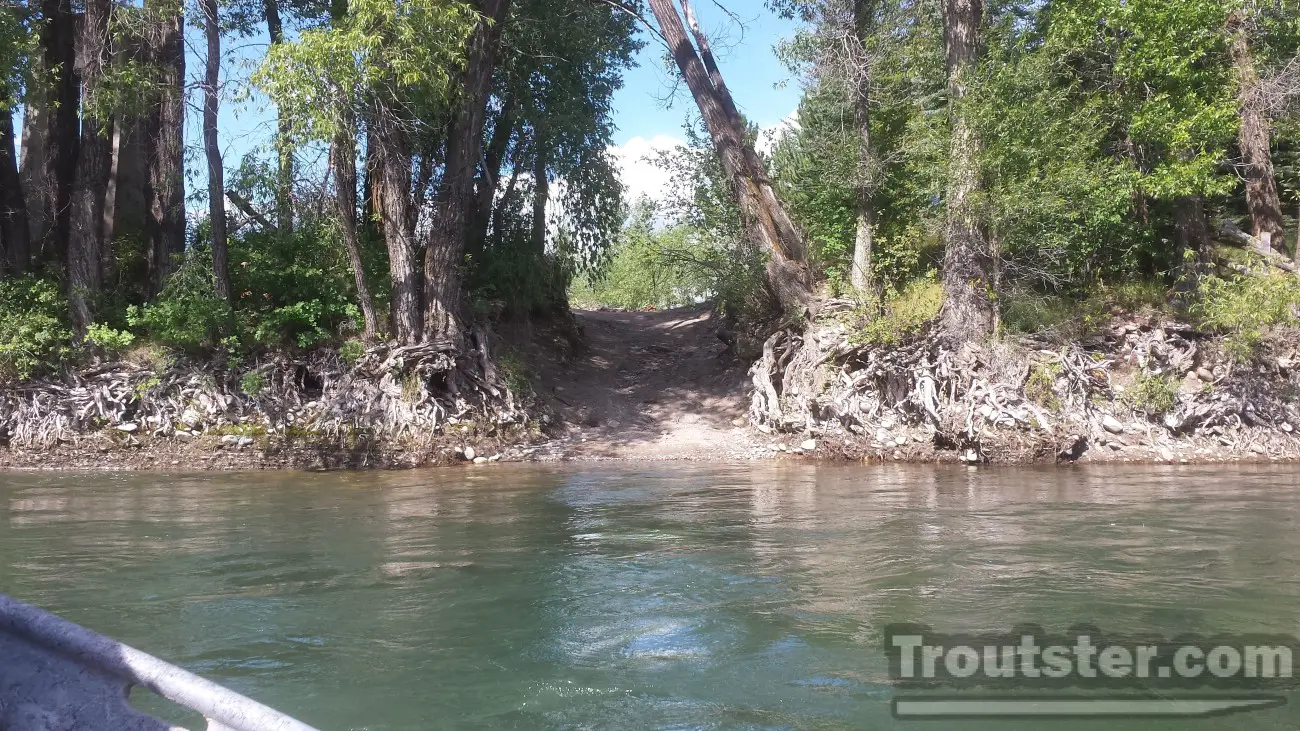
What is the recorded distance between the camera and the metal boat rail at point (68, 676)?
283 centimetres

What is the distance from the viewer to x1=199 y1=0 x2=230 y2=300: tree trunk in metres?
14.9

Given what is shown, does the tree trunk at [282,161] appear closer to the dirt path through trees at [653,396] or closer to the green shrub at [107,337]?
the green shrub at [107,337]

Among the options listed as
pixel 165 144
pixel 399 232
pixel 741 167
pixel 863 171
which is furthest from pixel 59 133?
pixel 863 171

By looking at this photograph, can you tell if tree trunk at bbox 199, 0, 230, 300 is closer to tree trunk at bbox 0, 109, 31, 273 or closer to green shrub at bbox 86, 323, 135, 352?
green shrub at bbox 86, 323, 135, 352

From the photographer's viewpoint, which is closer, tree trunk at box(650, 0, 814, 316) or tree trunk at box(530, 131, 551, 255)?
tree trunk at box(650, 0, 814, 316)

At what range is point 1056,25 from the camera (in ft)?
49.0

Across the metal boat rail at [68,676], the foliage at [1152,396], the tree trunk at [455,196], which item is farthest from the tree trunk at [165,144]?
the foliage at [1152,396]

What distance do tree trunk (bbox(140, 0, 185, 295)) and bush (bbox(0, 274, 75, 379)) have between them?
5.22 ft

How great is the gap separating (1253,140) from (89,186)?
19.5 m

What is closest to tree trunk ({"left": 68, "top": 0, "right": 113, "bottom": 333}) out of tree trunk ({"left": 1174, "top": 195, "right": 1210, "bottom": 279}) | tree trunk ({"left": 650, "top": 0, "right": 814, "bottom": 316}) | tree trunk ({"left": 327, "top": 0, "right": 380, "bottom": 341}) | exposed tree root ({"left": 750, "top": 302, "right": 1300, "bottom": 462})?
tree trunk ({"left": 327, "top": 0, "right": 380, "bottom": 341})

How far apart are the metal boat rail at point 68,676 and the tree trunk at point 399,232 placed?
1260cm

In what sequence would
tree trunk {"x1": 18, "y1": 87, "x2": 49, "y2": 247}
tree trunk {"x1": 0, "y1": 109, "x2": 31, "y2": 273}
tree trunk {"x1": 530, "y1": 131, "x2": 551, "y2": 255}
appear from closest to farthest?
tree trunk {"x1": 0, "y1": 109, "x2": 31, "y2": 273}, tree trunk {"x1": 18, "y1": 87, "x2": 49, "y2": 247}, tree trunk {"x1": 530, "y1": 131, "x2": 551, "y2": 255}

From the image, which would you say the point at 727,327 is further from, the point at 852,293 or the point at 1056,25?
the point at 1056,25

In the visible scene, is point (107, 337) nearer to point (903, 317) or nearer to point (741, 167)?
point (741, 167)
